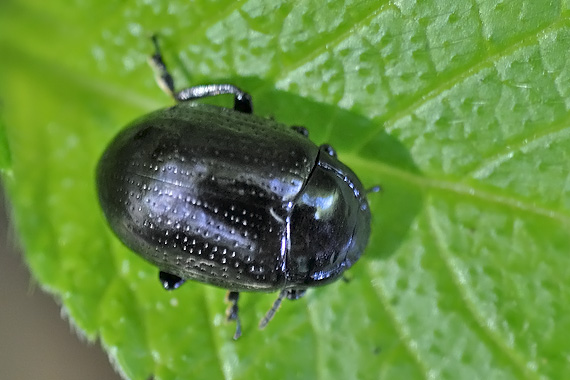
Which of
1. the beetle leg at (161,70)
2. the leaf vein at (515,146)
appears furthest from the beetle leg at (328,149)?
the beetle leg at (161,70)

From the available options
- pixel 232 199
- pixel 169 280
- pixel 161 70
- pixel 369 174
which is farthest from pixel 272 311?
pixel 161 70

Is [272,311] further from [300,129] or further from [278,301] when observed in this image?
[300,129]

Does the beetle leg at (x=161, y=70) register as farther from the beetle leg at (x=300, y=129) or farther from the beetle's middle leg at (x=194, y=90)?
the beetle leg at (x=300, y=129)

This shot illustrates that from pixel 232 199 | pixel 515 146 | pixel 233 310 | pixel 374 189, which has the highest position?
pixel 515 146

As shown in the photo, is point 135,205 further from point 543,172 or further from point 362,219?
point 543,172

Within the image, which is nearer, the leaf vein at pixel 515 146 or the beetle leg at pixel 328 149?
the leaf vein at pixel 515 146
